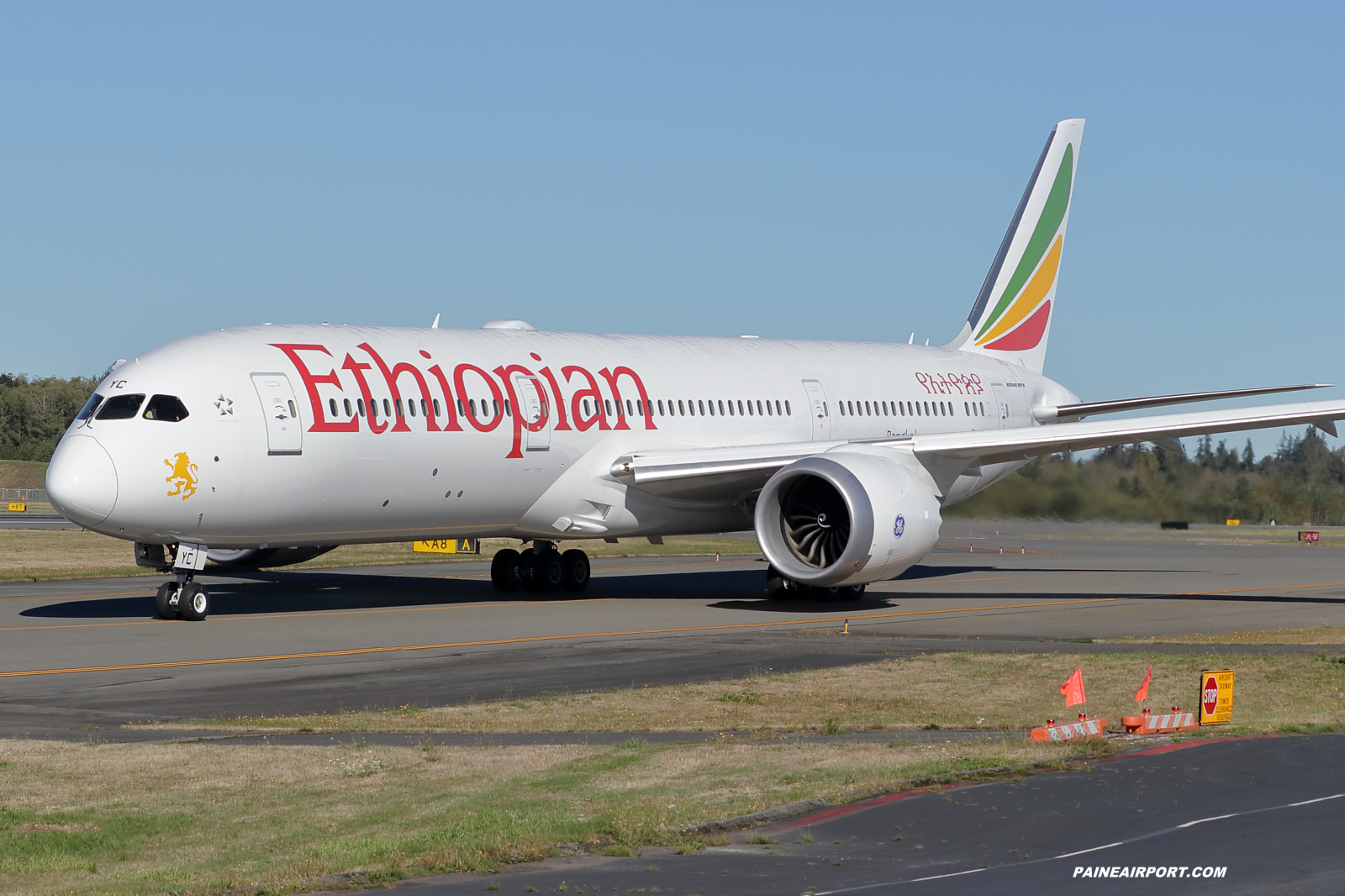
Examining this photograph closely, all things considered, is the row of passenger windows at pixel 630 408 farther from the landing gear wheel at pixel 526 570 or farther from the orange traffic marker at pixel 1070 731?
the orange traffic marker at pixel 1070 731

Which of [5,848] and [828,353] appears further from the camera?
[828,353]

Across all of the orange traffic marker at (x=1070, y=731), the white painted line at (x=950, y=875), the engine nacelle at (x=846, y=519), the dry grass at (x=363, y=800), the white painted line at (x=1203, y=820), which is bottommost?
the dry grass at (x=363, y=800)

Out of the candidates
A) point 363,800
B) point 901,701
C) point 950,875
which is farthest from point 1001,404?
point 950,875

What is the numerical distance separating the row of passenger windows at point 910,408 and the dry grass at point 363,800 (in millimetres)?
21131

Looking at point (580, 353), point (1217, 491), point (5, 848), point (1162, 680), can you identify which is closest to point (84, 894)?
point (5, 848)

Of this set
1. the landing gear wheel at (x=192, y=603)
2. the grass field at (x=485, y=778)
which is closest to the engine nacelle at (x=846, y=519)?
the grass field at (x=485, y=778)

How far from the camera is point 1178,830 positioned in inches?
404

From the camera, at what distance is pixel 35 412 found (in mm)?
113812

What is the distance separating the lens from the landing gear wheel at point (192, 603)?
2500 cm

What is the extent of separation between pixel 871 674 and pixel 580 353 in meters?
12.7

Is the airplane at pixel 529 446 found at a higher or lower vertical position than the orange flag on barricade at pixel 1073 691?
higher

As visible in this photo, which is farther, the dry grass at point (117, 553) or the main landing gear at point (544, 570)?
the dry grass at point (117, 553)

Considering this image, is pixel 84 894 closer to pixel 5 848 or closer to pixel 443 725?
pixel 5 848

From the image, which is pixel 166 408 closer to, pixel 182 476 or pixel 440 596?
pixel 182 476
